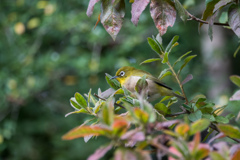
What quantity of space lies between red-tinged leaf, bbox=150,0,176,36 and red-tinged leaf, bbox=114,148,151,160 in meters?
0.66

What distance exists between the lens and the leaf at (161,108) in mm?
1427

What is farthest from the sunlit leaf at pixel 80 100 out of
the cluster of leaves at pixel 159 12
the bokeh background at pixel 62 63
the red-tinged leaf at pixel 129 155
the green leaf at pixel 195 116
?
the bokeh background at pixel 62 63

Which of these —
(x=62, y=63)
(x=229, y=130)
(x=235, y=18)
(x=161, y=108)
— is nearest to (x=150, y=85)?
(x=161, y=108)

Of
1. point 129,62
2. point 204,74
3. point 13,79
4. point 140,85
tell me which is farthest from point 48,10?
point 140,85

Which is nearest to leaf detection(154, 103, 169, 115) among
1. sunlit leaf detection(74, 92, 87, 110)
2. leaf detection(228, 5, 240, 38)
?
sunlit leaf detection(74, 92, 87, 110)

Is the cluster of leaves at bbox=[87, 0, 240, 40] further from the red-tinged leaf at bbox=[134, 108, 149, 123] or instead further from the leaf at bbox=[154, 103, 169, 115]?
the red-tinged leaf at bbox=[134, 108, 149, 123]

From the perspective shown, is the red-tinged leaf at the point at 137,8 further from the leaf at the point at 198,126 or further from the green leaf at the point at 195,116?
the leaf at the point at 198,126

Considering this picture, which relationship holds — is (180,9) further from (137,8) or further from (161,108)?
(161,108)

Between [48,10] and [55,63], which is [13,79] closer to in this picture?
[55,63]

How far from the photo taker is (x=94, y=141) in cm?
602

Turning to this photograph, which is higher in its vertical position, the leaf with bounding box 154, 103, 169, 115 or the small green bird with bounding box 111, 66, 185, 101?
the leaf with bounding box 154, 103, 169, 115

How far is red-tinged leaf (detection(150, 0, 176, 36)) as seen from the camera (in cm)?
139

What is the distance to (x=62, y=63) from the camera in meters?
6.03

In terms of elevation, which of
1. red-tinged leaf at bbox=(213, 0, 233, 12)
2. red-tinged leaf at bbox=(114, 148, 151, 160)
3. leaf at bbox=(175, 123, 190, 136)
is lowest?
red-tinged leaf at bbox=(114, 148, 151, 160)
